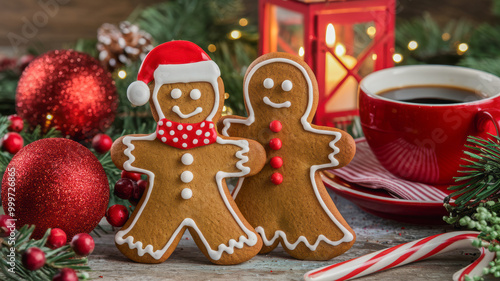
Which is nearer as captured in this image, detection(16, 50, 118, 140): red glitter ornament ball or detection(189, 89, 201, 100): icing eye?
detection(189, 89, 201, 100): icing eye

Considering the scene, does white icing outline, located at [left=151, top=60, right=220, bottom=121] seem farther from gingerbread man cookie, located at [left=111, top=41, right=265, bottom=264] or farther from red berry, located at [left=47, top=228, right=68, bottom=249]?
red berry, located at [left=47, top=228, right=68, bottom=249]

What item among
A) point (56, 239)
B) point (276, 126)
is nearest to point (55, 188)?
point (56, 239)

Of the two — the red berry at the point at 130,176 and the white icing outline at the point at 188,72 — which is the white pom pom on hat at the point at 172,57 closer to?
the white icing outline at the point at 188,72

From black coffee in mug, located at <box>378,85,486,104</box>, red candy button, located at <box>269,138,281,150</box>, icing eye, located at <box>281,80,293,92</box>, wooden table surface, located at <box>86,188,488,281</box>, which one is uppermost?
icing eye, located at <box>281,80,293,92</box>

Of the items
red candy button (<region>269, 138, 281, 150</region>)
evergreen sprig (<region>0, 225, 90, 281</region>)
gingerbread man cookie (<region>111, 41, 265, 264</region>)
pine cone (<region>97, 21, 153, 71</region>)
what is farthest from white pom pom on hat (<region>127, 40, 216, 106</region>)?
pine cone (<region>97, 21, 153, 71</region>)

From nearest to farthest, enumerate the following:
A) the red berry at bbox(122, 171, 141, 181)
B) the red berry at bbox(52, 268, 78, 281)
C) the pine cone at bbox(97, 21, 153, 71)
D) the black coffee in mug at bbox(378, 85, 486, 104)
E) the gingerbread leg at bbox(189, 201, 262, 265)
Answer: the red berry at bbox(52, 268, 78, 281) < the gingerbread leg at bbox(189, 201, 262, 265) < the red berry at bbox(122, 171, 141, 181) < the black coffee in mug at bbox(378, 85, 486, 104) < the pine cone at bbox(97, 21, 153, 71)

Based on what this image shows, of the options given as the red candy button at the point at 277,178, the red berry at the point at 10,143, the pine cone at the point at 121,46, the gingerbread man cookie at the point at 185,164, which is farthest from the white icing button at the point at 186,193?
the pine cone at the point at 121,46

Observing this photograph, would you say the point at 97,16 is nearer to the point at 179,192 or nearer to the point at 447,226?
the point at 179,192

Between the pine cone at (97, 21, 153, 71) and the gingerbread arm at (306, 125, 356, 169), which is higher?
the pine cone at (97, 21, 153, 71)
